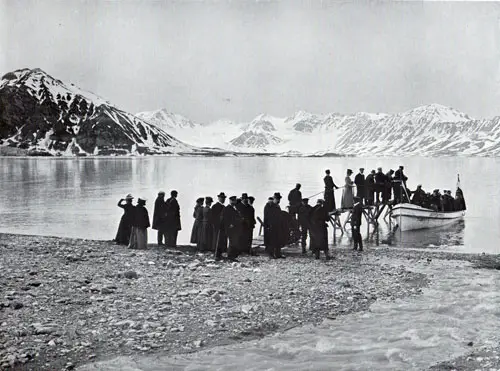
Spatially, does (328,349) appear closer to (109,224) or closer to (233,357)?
(233,357)

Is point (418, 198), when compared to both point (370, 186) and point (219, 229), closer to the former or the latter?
point (370, 186)

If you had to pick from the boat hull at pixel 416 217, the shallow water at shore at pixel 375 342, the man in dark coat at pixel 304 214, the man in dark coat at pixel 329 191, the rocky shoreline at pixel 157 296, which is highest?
the man in dark coat at pixel 329 191

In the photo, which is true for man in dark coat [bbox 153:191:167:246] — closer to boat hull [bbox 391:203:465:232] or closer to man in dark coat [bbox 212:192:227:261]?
man in dark coat [bbox 212:192:227:261]

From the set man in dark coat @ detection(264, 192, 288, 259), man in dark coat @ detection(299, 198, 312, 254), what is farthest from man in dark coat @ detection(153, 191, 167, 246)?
man in dark coat @ detection(299, 198, 312, 254)

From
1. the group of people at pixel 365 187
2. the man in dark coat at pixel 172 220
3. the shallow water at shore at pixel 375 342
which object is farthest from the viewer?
the group of people at pixel 365 187

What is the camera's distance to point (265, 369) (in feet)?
26.2

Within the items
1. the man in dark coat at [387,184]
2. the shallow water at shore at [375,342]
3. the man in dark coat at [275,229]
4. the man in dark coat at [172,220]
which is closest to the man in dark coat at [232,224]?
the man in dark coat at [275,229]

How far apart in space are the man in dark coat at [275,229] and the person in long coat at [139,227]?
4066 millimetres

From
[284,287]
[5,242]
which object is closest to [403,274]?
[284,287]

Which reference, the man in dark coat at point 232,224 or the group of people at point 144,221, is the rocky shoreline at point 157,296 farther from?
the group of people at point 144,221

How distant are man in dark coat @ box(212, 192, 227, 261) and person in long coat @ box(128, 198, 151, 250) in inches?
90.6

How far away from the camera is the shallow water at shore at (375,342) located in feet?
26.6

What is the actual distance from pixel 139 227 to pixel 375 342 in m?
9.74

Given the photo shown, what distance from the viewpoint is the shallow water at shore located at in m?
8.11
